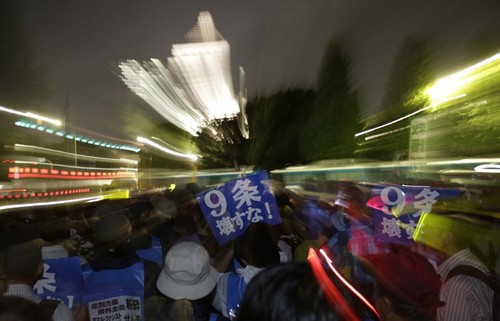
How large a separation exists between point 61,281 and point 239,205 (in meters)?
1.70

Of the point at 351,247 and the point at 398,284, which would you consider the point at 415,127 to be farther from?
the point at 398,284

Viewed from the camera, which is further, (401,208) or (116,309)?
(401,208)

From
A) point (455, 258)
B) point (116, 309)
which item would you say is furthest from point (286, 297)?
point (116, 309)

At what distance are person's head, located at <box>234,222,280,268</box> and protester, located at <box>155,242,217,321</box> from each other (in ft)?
1.38

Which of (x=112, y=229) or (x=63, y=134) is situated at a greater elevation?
(x=63, y=134)

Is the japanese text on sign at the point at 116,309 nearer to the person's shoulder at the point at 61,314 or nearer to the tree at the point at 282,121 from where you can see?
the person's shoulder at the point at 61,314

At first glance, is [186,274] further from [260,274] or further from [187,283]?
[260,274]

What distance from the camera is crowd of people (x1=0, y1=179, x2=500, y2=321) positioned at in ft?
4.89

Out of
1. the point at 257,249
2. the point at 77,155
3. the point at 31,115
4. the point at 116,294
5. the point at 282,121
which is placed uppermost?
the point at 282,121

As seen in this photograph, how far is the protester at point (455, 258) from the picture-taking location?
8.04 feet

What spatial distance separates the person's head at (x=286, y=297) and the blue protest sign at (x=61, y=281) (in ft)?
6.82

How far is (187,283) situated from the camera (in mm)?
2580

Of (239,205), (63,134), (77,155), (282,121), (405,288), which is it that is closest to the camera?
(405,288)

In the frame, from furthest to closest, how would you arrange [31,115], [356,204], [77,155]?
[31,115] < [77,155] < [356,204]
